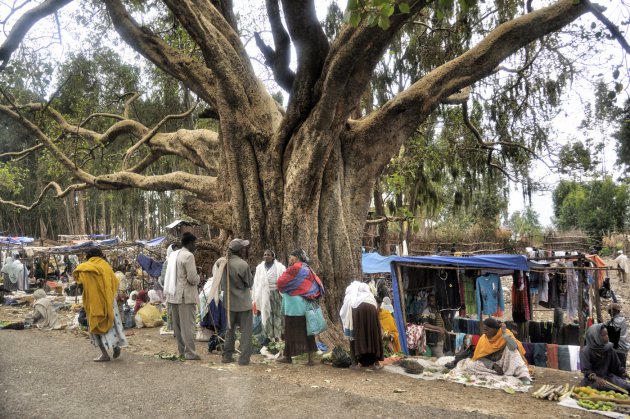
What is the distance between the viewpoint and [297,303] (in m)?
7.20

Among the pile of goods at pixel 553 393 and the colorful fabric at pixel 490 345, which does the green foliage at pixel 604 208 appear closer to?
the colorful fabric at pixel 490 345

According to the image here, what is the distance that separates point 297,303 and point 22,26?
490 cm

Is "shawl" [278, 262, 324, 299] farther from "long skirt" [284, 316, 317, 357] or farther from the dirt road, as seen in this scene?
the dirt road

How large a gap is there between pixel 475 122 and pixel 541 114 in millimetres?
2629

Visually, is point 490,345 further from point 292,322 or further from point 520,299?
point 520,299

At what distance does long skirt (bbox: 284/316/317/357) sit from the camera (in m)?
7.20

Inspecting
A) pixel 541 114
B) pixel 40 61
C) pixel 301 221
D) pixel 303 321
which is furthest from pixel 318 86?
pixel 541 114

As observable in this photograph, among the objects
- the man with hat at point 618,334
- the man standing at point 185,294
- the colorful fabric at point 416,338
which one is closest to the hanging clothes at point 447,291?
the colorful fabric at point 416,338

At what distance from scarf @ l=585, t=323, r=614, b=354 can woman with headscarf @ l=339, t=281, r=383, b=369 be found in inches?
108

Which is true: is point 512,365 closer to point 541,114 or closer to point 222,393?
point 222,393

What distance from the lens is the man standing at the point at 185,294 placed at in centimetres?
727

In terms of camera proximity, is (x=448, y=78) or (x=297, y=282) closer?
(x=297, y=282)

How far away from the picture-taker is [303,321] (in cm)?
721

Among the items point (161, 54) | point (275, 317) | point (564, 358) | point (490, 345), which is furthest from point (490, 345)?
point (161, 54)
